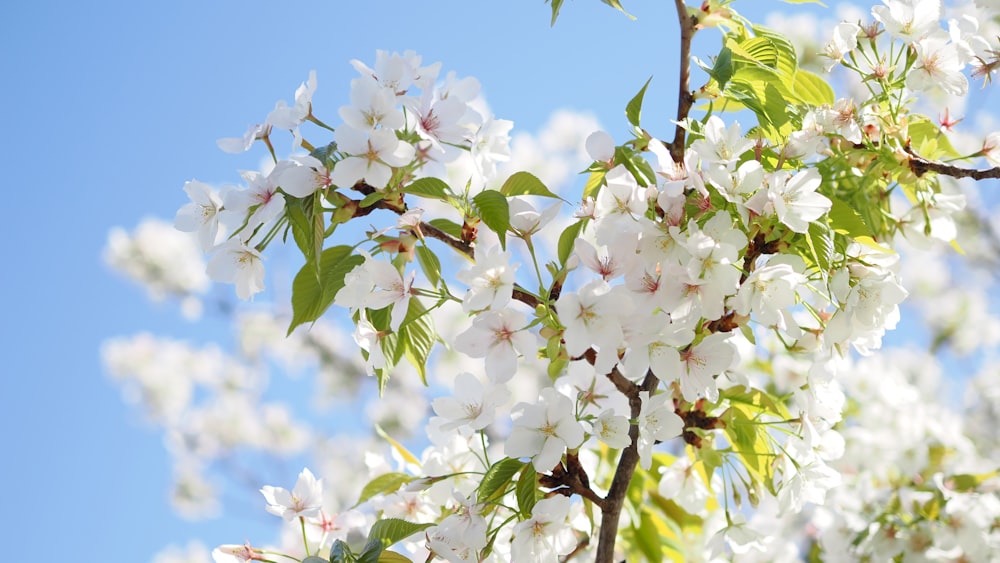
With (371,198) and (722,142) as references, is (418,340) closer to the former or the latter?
(371,198)

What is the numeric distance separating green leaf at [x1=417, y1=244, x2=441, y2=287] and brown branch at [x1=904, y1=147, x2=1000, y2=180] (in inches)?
18.6

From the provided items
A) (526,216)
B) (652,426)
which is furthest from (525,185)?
(652,426)

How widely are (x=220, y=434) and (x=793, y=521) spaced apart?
492 centimetres

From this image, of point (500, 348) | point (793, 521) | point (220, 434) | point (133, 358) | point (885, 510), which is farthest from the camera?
point (133, 358)

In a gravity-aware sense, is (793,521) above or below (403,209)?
above

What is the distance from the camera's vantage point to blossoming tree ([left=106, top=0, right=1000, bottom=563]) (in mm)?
699

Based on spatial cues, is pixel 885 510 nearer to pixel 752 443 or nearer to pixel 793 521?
pixel 752 443

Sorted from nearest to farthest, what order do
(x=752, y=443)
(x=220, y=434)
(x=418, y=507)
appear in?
(x=752, y=443)
(x=418, y=507)
(x=220, y=434)

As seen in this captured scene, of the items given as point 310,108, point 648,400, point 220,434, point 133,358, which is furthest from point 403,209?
point 133,358

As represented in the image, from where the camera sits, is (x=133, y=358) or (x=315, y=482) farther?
(x=133, y=358)

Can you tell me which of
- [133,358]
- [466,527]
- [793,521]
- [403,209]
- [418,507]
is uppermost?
[133,358]

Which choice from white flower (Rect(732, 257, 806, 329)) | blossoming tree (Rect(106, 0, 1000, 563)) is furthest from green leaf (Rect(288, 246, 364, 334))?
white flower (Rect(732, 257, 806, 329))

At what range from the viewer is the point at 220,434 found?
6.36m

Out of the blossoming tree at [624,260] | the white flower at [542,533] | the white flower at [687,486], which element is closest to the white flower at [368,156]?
the blossoming tree at [624,260]
